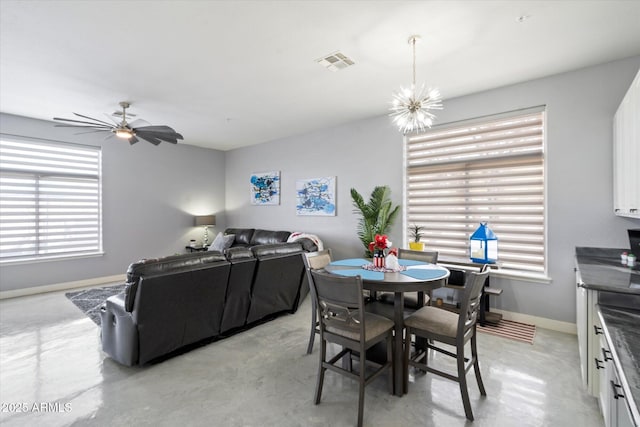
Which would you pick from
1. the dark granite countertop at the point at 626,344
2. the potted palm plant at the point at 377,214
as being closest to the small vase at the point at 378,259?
the dark granite countertop at the point at 626,344

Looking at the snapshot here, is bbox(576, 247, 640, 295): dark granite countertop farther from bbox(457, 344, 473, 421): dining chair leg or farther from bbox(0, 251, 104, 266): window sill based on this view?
bbox(0, 251, 104, 266): window sill

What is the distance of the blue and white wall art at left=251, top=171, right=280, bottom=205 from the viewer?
6.41 m

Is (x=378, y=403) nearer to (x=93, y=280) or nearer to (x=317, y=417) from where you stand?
(x=317, y=417)

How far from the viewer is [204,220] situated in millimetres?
6820

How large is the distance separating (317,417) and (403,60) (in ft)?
10.6

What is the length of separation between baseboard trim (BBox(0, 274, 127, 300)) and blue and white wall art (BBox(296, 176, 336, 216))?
376cm

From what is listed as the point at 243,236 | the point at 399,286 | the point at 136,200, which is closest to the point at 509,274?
the point at 399,286

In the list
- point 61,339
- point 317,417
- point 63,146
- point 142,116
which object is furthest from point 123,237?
point 317,417

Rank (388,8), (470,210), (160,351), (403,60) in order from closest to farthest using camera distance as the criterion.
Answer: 1. (388,8)
2. (160,351)
3. (403,60)
4. (470,210)

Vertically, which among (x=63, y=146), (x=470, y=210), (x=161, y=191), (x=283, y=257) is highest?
(x=63, y=146)

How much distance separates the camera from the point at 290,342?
3098mm

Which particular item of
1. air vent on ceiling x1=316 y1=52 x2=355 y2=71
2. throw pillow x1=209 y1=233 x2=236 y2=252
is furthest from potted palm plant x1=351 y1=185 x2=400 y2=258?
throw pillow x1=209 y1=233 x2=236 y2=252

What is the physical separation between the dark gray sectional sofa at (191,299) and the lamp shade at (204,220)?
3.77 metres

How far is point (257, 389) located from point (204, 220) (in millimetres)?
5171
